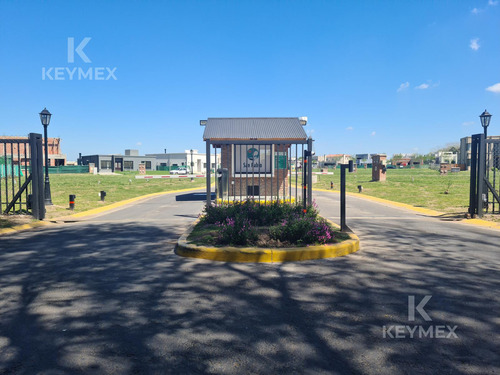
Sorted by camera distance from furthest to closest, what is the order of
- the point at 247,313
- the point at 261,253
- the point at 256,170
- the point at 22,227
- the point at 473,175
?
the point at 256,170 < the point at 473,175 < the point at 22,227 < the point at 261,253 < the point at 247,313

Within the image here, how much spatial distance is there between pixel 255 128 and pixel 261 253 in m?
10.5

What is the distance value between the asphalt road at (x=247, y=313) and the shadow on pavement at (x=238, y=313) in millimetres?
16

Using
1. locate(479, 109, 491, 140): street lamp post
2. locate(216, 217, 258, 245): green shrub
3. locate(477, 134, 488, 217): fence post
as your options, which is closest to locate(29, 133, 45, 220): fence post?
locate(216, 217, 258, 245): green shrub

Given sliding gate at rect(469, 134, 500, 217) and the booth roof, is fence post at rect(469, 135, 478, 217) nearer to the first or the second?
sliding gate at rect(469, 134, 500, 217)

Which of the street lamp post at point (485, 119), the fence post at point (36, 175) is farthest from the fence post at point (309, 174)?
the street lamp post at point (485, 119)

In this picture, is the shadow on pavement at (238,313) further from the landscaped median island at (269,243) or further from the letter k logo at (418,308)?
the landscaped median island at (269,243)

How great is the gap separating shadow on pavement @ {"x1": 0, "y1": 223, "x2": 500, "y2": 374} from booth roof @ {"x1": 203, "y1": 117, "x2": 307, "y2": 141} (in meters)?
8.66

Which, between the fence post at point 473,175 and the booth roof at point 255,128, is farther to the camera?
the booth roof at point 255,128

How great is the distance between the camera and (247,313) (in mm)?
4008

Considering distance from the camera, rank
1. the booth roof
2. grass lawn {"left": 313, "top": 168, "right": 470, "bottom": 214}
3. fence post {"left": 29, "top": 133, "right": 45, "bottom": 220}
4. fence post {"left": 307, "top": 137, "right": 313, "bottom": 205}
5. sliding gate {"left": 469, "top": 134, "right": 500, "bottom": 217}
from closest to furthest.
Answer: fence post {"left": 307, "top": 137, "right": 313, "bottom": 205}
fence post {"left": 29, "top": 133, "right": 45, "bottom": 220}
sliding gate {"left": 469, "top": 134, "right": 500, "bottom": 217}
the booth roof
grass lawn {"left": 313, "top": 168, "right": 470, "bottom": 214}

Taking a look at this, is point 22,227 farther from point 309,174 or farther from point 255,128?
point 255,128

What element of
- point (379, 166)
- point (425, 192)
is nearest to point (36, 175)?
point (425, 192)

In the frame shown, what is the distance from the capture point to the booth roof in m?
14.8

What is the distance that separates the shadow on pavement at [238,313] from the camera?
300 centimetres
